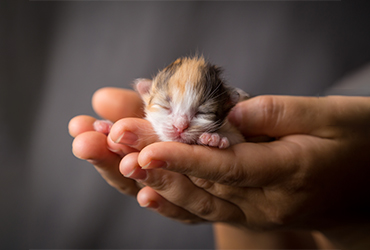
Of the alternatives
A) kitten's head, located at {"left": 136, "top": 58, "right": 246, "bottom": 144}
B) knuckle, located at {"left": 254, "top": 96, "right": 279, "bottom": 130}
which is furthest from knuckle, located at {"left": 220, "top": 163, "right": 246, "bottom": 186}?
knuckle, located at {"left": 254, "top": 96, "right": 279, "bottom": 130}

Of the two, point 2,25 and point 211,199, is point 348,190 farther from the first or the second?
point 2,25

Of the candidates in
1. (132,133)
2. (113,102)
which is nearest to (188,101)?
(132,133)

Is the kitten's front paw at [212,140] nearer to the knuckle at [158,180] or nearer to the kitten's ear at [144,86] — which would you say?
the knuckle at [158,180]

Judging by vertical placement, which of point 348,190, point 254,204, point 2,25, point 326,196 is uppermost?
point 2,25

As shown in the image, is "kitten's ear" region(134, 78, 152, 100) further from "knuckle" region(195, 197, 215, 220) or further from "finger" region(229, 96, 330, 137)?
"knuckle" region(195, 197, 215, 220)

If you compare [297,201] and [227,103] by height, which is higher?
[227,103]

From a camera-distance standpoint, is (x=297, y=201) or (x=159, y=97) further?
(x=297, y=201)

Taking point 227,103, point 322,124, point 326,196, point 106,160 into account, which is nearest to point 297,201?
point 326,196
